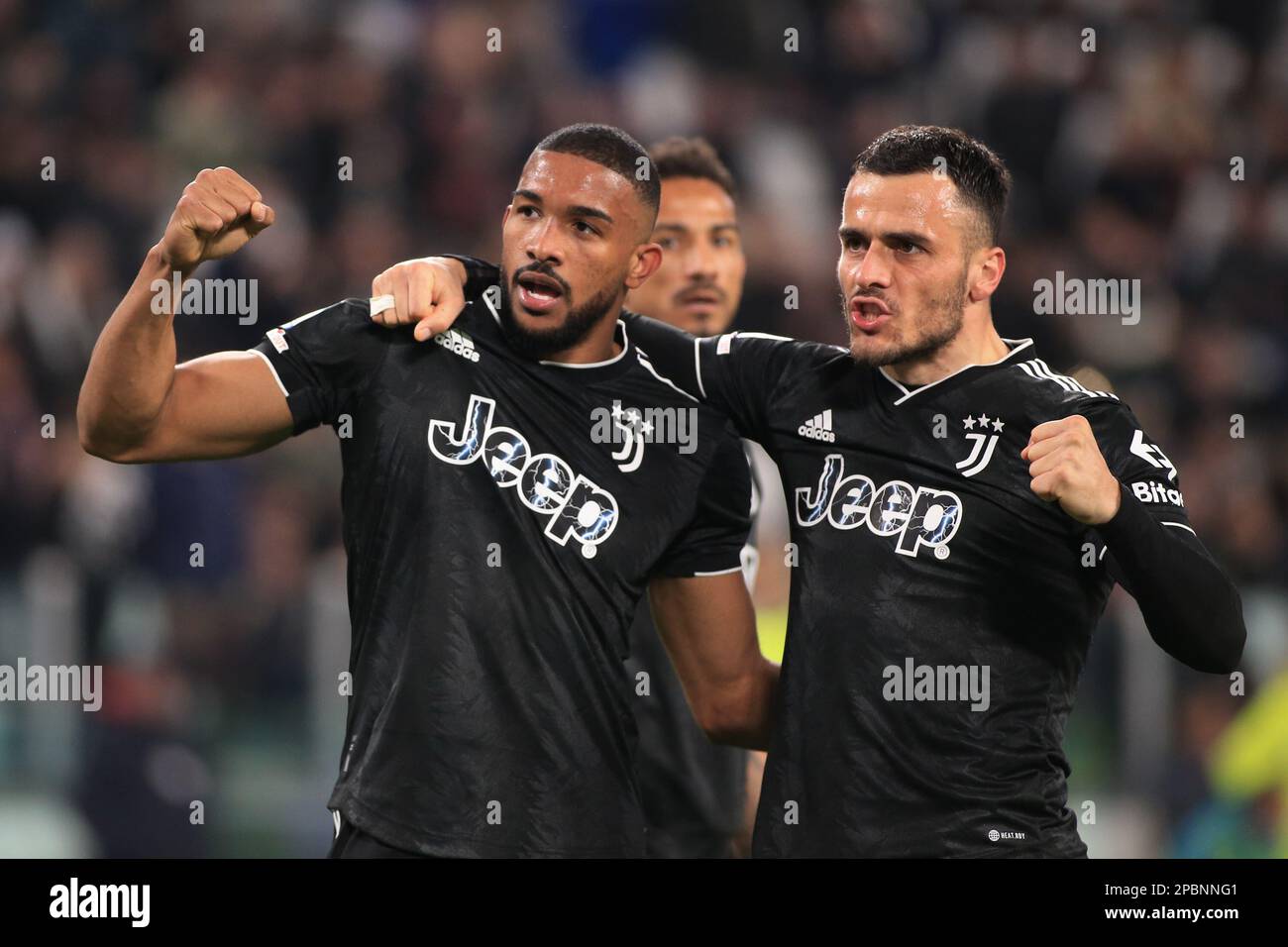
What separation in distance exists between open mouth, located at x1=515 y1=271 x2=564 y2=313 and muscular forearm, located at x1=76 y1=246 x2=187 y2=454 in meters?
0.77

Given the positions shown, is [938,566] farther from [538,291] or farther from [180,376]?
[180,376]

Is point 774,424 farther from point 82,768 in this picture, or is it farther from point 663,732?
point 82,768

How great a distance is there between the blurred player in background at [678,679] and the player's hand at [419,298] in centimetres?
103

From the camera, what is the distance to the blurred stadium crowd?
6484mm

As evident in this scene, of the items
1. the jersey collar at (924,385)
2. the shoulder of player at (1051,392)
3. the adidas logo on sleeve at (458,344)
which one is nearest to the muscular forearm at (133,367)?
the adidas logo on sleeve at (458,344)

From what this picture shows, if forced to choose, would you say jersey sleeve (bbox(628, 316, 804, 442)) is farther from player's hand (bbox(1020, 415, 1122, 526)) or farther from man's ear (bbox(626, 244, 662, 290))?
player's hand (bbox(1020, 415, 1122, 526))

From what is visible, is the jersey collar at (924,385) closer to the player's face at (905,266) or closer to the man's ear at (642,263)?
the player's face at (905,266)

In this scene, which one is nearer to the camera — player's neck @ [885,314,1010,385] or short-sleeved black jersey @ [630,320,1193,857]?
short-sleeved black jersey @ [630,320,1193,857]

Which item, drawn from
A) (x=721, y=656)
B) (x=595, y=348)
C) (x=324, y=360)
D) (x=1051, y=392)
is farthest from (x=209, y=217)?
(x=1051, y=392)

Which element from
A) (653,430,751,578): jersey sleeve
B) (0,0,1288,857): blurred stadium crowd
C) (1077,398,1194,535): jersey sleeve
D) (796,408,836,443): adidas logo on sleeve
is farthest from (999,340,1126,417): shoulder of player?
(0,0,1288,857): blurred stadium crowd

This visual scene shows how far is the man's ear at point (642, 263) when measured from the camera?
3.97 metres

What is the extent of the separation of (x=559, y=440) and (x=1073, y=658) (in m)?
1.19

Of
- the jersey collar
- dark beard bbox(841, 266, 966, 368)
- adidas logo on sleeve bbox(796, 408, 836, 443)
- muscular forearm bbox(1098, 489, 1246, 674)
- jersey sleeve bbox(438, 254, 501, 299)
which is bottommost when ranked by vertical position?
muscular forearm bbox(1098, 489, 1246, 674)
